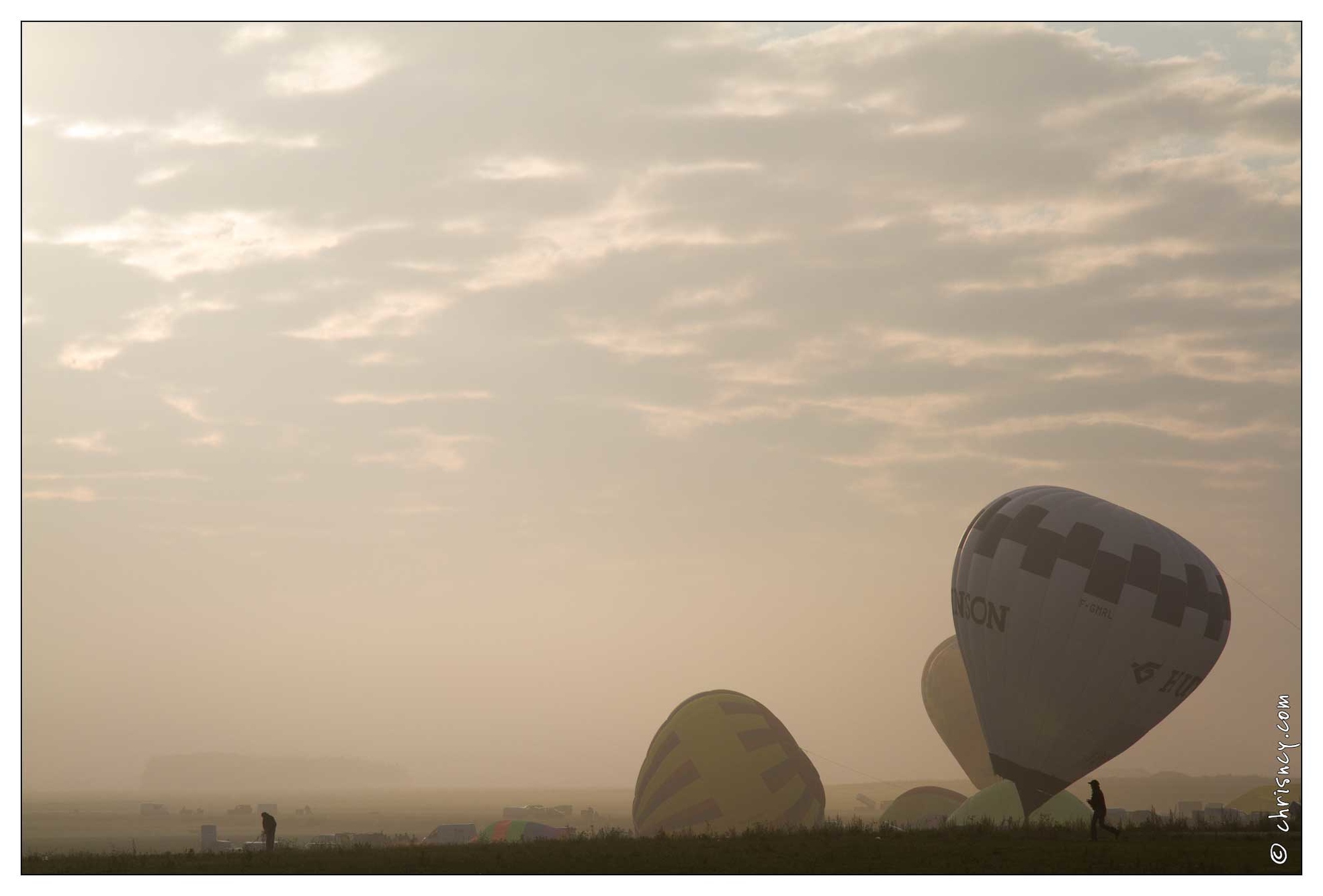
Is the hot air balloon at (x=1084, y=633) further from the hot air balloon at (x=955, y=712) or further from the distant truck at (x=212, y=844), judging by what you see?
the distant truck at (x=212, y=844)

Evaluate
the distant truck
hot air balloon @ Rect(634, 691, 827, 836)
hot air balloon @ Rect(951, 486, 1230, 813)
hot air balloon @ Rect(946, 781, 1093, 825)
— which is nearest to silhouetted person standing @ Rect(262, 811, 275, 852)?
the distant truck

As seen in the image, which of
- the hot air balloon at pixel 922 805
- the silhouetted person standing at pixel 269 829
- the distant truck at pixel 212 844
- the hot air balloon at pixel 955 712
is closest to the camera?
the silhouetted person standing at pixel 269 829

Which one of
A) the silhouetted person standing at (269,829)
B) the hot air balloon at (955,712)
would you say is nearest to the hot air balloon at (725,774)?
the hot air balloon at (955,712)

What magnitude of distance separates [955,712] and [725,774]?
1628 cm

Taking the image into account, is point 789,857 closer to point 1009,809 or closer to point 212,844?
point 1009,809

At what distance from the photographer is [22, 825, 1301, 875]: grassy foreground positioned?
30.4 m

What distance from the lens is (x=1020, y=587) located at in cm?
4578

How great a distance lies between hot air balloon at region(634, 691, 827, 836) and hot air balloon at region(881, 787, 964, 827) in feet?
18.7

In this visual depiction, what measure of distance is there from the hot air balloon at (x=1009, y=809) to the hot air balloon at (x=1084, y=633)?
0.33 metres

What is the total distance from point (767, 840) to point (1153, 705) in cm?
1566

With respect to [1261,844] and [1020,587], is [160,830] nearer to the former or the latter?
[1020,587]

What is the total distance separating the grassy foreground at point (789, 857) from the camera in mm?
30422

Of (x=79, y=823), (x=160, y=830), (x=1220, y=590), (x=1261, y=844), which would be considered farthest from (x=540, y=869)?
(x=79, y=823)

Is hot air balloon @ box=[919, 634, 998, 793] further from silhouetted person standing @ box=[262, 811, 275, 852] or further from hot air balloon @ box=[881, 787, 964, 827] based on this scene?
silhouetted person standing @ box=[262, 811, 275, 852]
